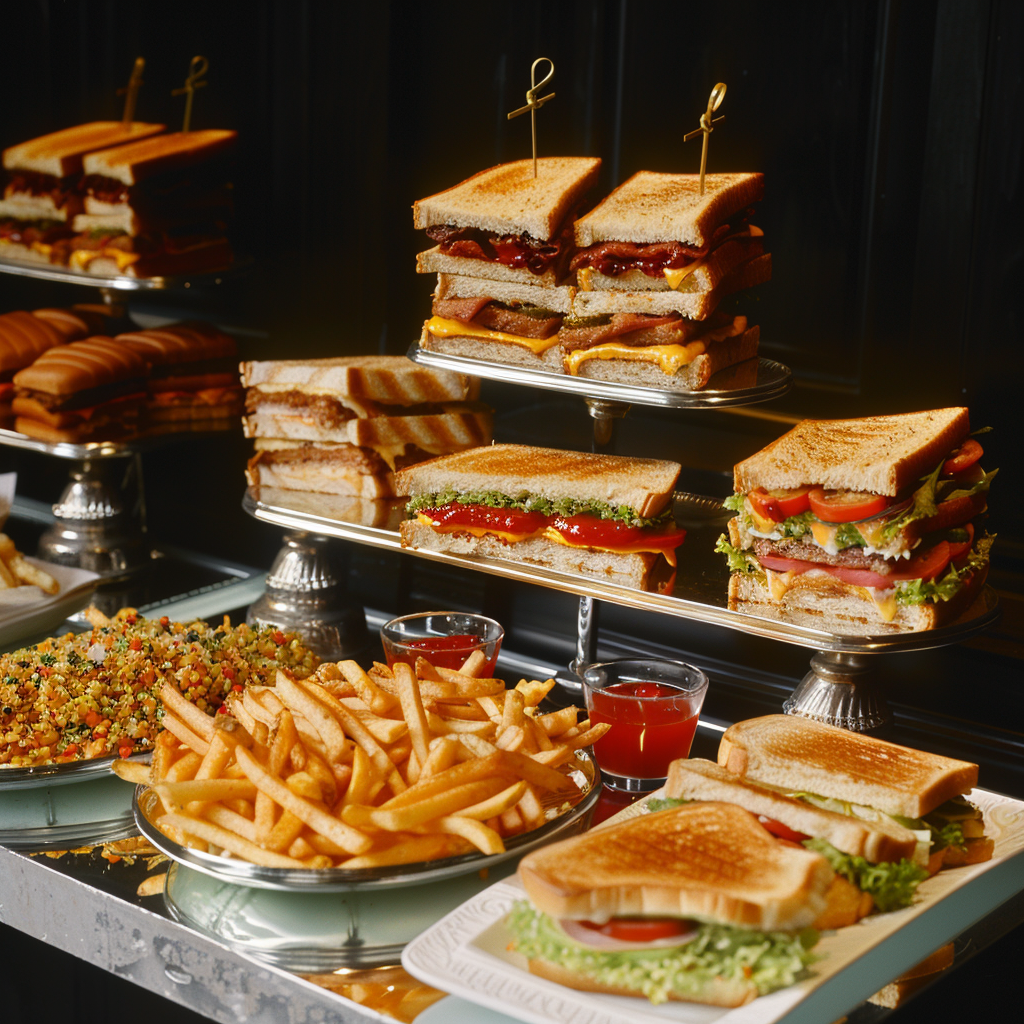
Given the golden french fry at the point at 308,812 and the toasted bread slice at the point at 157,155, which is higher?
the toasted bread slice at the point at 157,155

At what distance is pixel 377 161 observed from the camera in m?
3.81

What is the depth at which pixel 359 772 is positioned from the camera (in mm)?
1962

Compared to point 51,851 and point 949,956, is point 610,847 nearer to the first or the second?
point 949,956

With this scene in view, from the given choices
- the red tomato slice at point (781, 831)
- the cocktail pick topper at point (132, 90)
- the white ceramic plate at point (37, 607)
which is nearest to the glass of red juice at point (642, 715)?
the red tomato slice at point (781, 831)

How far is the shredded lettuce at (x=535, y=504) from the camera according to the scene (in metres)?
2.67

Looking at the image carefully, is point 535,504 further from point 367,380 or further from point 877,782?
point 877,782

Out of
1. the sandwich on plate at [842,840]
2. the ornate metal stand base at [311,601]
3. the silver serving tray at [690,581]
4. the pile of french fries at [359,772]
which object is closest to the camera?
the sandwich on plate at [842,840]

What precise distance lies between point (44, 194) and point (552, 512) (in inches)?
85.1

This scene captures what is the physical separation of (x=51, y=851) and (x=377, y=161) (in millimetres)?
2292

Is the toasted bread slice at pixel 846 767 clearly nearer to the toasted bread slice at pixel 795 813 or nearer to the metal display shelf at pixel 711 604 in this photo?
the toasted bread slice at pixel 795 813

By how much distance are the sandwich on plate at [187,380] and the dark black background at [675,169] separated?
237mm

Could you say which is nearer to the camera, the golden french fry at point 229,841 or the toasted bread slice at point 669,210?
the golden french fry at point 229,841

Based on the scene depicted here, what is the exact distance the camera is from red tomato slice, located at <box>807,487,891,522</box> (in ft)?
7.72

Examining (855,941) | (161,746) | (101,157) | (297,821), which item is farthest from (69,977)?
(101,157)
